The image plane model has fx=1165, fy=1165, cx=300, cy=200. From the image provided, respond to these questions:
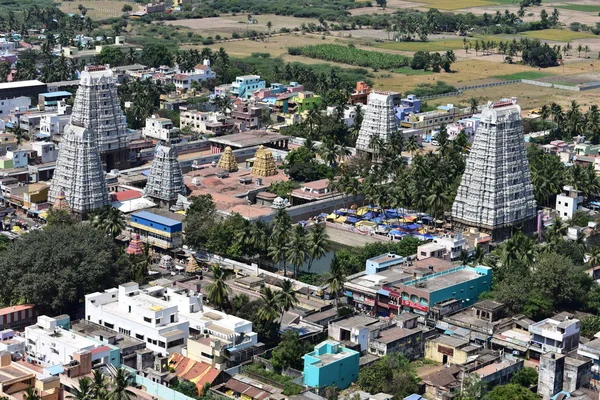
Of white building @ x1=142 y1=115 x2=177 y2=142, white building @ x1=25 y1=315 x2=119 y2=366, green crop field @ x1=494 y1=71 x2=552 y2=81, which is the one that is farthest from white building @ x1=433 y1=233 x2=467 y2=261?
green crop field @ x1=494 y1=71 x2=552 y2=81

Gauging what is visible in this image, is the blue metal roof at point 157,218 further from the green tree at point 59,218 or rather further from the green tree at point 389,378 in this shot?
the green tree at point 389,378

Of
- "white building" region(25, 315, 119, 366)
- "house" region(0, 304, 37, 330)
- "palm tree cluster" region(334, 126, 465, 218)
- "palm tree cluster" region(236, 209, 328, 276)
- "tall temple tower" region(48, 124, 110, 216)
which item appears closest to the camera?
"white building" region(25, 315, 119, 366)

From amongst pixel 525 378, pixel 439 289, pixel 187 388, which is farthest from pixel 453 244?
pixel 187 388

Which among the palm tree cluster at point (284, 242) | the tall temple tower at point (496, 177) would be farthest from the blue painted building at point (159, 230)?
the tall temple tower at point (496, 177)

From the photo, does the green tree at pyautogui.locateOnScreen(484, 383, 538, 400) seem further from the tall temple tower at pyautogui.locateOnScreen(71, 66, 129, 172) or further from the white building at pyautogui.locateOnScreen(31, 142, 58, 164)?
the white building at pyautogui.locateOnScreen(31, 142, 58, 164)

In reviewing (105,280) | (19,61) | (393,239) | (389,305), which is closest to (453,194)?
(393,239)

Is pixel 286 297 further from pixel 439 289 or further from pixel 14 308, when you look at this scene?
pixel 14 308
